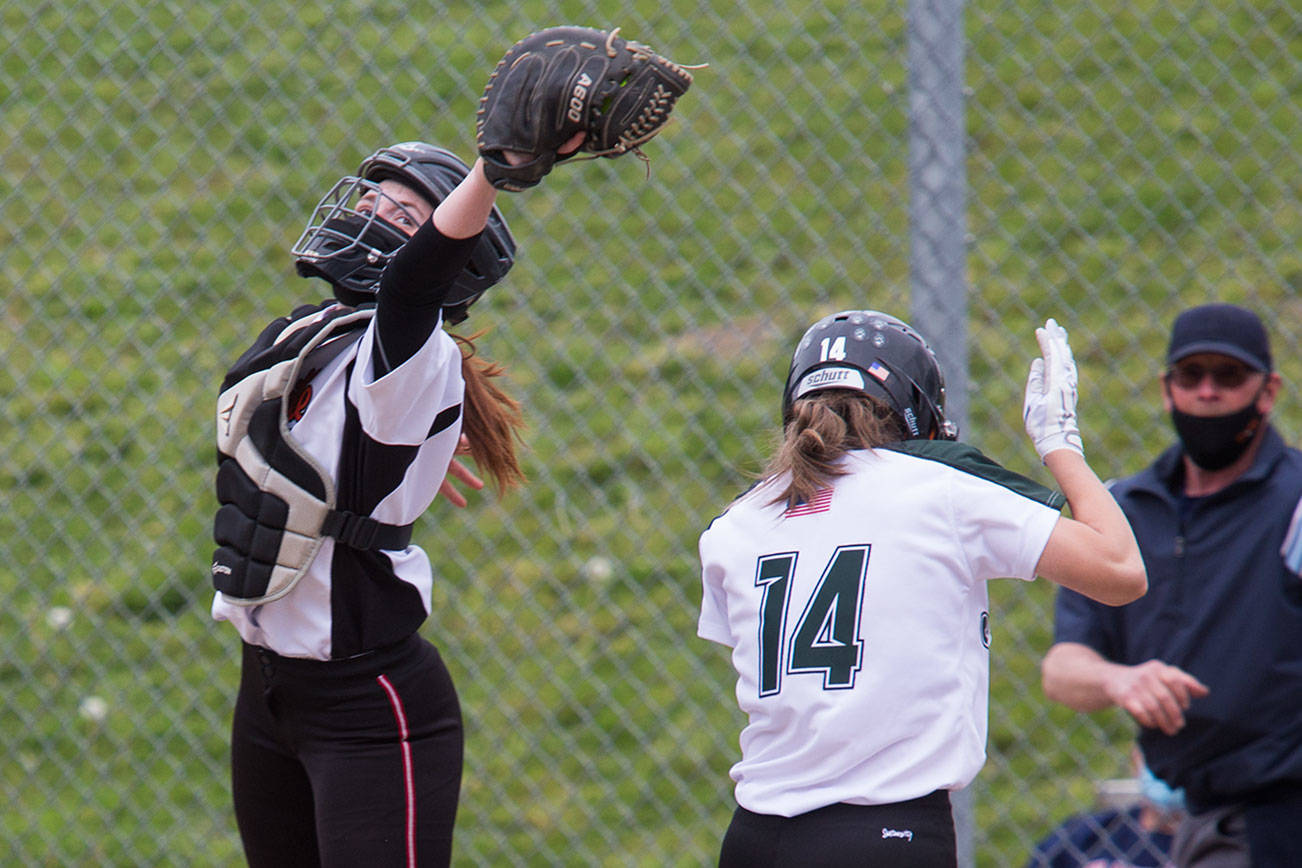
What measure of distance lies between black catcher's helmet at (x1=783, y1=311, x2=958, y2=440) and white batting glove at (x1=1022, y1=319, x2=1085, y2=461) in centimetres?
19

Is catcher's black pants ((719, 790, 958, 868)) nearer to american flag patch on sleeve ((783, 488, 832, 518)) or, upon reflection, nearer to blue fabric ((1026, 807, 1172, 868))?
american flag patch on sleeve ((783, 488, 832, 518))

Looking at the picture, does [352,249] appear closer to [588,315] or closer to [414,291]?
[414,291]

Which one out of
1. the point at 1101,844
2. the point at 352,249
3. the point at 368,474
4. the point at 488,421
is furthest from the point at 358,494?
the point at 1101,844

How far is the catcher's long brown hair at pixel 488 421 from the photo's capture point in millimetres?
3068

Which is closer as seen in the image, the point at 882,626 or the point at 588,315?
the point at 882,626

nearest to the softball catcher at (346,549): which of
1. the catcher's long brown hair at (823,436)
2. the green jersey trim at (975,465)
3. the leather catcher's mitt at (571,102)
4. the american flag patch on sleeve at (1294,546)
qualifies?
the leather catcher's mitt at (571,102)

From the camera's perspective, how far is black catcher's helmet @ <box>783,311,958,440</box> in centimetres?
271

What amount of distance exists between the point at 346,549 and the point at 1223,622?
2.29 meters

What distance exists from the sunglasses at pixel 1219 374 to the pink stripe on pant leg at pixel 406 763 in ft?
7.50

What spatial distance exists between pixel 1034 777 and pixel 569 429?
224 cm

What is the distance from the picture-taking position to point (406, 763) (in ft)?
9.34

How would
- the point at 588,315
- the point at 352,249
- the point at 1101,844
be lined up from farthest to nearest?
1. the point at 588,315
2. the point at 1101,844
3. the point at 352,249

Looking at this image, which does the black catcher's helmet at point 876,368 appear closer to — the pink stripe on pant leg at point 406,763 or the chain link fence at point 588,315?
the pink stripe on pant leg at point 406,763

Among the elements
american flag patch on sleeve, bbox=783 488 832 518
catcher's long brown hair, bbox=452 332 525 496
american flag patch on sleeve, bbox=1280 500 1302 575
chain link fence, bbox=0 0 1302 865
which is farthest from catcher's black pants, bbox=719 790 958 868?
chain link fence, bbox=0 0 1302 865
